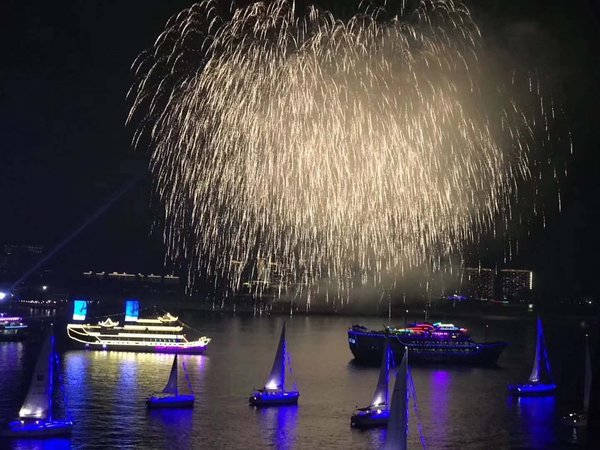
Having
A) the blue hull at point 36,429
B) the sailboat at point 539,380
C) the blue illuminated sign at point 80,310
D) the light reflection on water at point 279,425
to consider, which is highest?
the blue illuminated sign at point 80,310

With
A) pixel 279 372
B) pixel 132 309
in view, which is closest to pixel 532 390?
pixel 279 372

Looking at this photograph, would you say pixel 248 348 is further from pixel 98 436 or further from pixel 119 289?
pixel 119 289

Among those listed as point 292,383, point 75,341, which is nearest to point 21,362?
point 75,341

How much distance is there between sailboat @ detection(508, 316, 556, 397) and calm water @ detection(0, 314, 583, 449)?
0.97 metres

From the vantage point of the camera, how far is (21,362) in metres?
58.9

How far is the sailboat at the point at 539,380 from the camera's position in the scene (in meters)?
50.3

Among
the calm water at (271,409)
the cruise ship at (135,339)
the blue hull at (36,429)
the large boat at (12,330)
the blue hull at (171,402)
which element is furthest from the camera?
the large boat at (12,330)

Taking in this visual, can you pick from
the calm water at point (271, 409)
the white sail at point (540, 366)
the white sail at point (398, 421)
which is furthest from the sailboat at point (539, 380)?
the white sail at point (398, 421)

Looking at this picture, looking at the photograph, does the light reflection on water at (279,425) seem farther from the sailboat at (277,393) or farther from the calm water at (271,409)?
the sailboat at (277,393)

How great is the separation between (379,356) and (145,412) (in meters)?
33.9

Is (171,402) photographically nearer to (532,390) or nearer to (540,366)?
(532,390)

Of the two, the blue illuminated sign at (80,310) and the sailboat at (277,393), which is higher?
the blue illuminated sign at (80,310)

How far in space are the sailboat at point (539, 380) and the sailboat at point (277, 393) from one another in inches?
630

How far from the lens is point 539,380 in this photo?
5184 centimetres
